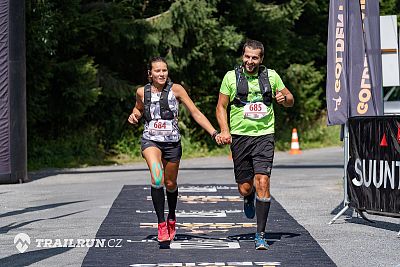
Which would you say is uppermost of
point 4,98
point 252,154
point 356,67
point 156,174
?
point 356,67

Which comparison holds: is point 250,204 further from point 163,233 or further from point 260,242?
point 163,233

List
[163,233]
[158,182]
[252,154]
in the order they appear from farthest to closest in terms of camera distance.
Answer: [252,154], [158,182], [163,233]

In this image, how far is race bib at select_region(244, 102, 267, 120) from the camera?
9.95 m

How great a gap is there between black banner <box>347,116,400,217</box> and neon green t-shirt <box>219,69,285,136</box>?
166cm

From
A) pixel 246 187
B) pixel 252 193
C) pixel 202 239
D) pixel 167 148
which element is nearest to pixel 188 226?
pixel 202 239

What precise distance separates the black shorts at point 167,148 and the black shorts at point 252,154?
57 centimetres

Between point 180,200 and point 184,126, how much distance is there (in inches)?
544

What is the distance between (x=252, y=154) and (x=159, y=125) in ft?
3.20

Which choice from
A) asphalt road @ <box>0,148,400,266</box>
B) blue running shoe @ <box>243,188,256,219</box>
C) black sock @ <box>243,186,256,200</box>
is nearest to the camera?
asphalt road @ <box>0,148,400,266</box>

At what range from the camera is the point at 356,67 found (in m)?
12.2

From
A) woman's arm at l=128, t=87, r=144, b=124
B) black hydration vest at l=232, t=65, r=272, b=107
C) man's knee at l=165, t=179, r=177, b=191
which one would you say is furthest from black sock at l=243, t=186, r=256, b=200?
woman's arm at l=128, t=87, r=144, b=124

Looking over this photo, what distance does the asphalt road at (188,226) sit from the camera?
30.1 ft

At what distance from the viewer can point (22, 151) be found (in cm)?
1820

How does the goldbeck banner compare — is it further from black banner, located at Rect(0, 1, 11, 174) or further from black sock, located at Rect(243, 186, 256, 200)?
black banner, located at Rect(0, 1, 11, 174)
